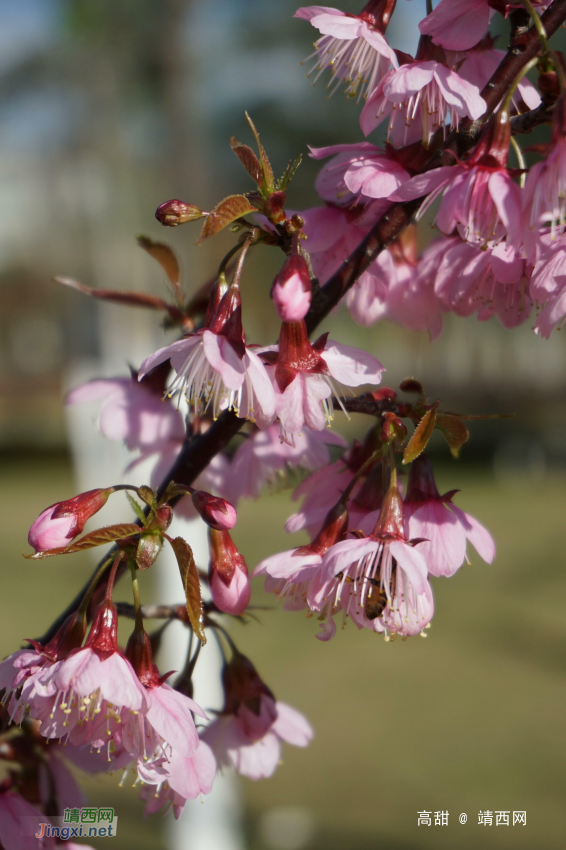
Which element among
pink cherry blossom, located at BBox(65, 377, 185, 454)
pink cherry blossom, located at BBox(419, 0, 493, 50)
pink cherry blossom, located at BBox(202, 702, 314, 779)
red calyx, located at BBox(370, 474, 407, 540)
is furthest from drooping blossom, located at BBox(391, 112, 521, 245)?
pink cherry blossom, located at BBox(202, 702, 314, 779)

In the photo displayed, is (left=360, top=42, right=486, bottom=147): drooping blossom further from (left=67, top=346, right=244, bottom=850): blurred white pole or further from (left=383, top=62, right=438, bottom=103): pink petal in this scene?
(left=67, top=346, right=244, bottom=850): blurred white pole

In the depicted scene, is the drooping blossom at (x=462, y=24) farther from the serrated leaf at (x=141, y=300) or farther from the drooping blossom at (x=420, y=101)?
the serrated leaf at (x=141, y=300)

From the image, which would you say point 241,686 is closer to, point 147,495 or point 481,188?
point 147,495

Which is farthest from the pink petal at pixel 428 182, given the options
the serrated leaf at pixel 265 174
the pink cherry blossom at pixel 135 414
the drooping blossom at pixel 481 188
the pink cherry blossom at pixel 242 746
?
the pink cherry blossom at pixel 242 746

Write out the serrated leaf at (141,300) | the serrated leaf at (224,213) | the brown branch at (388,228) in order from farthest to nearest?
the serrated leaf at (141,300)
the brown branch at (388,228)
the serrated leaf at (224,213)

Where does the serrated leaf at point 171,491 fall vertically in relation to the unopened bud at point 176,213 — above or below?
below

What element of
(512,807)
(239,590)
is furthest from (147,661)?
(512,807)

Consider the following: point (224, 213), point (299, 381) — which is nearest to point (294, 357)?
point (299, 381)
